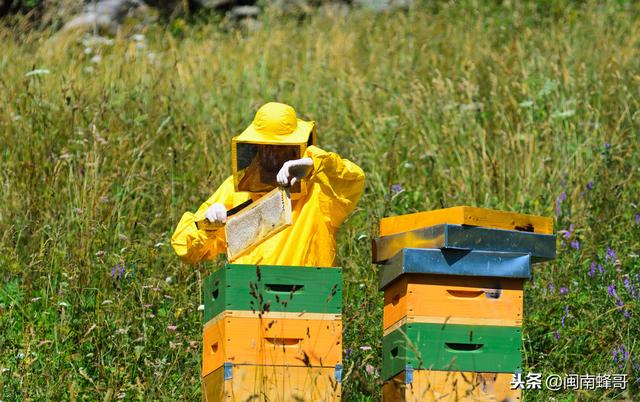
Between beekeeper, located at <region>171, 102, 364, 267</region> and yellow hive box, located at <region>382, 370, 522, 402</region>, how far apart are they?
2.54 ft

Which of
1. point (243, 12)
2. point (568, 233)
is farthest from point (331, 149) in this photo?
point (243, 12)

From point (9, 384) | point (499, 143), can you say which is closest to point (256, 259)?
point (9, 384)

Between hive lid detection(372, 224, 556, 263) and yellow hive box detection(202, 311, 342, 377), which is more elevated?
hive lid detection(372, 224, 556, 263)

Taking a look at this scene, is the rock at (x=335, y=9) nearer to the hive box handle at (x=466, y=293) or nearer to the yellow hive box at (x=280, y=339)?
the hive box handle at (x=466, y=293)

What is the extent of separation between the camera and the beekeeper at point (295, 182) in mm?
5203

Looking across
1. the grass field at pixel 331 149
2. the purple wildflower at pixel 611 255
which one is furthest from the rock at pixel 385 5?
the purple wildflower at pixel 611 255

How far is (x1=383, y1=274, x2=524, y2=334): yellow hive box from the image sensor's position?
196 inches

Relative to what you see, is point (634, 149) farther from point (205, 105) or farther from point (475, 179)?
point (205, 105)

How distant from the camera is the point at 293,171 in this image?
5.02 m

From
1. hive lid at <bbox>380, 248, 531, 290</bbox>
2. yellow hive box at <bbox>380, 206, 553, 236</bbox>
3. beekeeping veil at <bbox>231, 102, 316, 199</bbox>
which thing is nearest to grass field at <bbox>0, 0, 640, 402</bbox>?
hive lid at <bbox>380, 248, 531, 290</bbox>

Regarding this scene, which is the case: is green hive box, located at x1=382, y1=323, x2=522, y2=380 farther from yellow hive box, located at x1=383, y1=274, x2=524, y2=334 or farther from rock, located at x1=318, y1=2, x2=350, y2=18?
rock, located at x1=318, y1=2, x2=350, y2=18

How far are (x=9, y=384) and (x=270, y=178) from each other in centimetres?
164

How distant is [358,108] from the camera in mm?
9305

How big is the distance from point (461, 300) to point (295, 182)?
2.97 feet
